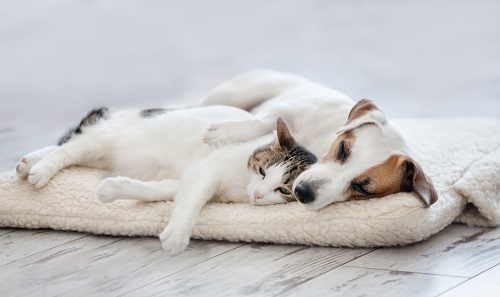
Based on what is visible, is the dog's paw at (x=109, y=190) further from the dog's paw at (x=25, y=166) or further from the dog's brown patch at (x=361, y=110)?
the dog's brown patch at (x=361, y=110)

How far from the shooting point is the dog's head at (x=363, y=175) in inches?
90.7

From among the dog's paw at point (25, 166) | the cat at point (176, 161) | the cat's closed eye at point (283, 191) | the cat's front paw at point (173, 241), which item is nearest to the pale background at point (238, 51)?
the cat at point (176, 161)

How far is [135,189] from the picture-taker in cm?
257

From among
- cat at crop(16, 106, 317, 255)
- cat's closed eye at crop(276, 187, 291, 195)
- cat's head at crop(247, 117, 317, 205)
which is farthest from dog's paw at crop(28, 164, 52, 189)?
cat's closed eye at crop(276, 187, 291, 195)

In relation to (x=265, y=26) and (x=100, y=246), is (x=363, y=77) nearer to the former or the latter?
(x=265, y=26)

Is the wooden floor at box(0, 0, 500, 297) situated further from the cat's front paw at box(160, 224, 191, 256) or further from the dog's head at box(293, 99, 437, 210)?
the dog's head at box(293, 99, 437, 210)

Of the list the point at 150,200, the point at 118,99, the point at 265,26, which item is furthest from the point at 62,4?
the point at 150,200

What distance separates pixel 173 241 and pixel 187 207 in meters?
0.15

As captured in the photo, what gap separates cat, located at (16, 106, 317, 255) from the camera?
2.51m

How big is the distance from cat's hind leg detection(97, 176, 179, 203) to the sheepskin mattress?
4 centimetres

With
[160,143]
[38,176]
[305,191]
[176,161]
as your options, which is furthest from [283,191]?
[38,176]

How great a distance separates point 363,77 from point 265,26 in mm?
720

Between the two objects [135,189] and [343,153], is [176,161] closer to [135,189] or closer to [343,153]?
[135,189]

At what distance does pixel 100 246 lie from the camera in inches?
97.6
